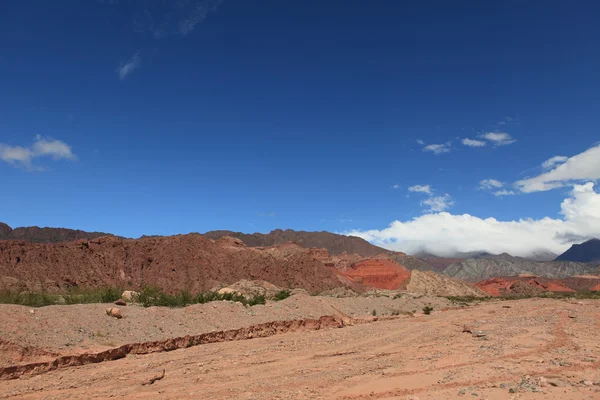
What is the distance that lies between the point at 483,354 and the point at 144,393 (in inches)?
305

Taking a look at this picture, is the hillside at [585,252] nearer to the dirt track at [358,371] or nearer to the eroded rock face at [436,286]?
the eroded rock face at [436,286]

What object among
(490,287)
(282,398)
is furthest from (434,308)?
(490,287)

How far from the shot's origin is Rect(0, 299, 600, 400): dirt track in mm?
7738

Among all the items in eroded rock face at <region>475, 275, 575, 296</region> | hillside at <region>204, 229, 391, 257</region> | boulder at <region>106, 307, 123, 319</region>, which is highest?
hillside at <region>204, 229, 391, 257</region>

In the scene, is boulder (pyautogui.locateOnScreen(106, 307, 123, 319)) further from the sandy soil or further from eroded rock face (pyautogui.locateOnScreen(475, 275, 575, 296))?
eroded rock face (pyautogui.locateOnScreen(475, 275, 575, 296))

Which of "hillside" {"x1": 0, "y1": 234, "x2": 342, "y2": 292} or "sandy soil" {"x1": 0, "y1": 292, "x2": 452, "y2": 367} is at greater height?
"hillside" {"x1": 0, "y1": 234, "x2": 342, "y2": 292}

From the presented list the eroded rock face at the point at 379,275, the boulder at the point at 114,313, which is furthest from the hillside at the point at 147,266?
the boulder at the point at 114,313

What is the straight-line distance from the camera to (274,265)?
46125 mm

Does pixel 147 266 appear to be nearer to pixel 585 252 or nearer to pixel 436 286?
pixel 436 286

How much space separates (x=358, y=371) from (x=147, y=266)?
36.2 m

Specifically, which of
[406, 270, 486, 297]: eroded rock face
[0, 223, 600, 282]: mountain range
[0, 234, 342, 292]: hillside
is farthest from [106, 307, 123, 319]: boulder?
[0, 223, 600, 282]: mountain range

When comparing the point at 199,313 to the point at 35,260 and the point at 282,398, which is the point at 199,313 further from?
the point at 35,260

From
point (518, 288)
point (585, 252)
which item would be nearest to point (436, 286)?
point (518, 288)

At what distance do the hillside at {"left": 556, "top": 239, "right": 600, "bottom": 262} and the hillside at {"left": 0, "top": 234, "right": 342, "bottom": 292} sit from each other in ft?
595
